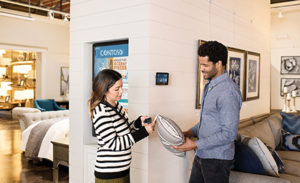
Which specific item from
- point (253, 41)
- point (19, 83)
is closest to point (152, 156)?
point (253, 41)

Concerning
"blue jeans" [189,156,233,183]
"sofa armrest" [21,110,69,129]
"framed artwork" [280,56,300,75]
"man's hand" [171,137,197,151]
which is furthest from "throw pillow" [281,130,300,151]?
"sofa armrest" [21,110,69,129]

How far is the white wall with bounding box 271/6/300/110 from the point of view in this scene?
7141 millimetres

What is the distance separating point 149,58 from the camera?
2412mm

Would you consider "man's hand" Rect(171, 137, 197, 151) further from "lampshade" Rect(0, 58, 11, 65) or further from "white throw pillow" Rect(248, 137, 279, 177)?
"lampshade" Rect(0, 58, 11, 65)

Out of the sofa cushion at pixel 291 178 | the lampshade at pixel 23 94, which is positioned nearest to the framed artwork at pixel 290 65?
the sofa cushion at pixel 291 178

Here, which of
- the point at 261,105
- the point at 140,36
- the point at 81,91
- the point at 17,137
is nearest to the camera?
the point at 140,36

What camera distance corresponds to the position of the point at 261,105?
4.95 metres

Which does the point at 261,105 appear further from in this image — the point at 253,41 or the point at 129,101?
the point at 129,101

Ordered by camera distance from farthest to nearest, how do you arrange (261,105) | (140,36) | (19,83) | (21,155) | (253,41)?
(19,83) → (21,155) → (261,105) → (253,41) → (140,36)

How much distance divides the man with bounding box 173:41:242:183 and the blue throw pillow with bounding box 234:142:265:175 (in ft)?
1.91

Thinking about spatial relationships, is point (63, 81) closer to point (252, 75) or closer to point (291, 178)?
point (252, 75)

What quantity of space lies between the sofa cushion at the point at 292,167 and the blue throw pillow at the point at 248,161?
0.97 meters

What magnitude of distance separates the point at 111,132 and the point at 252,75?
3.21 m

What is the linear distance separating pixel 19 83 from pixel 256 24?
10118mm
